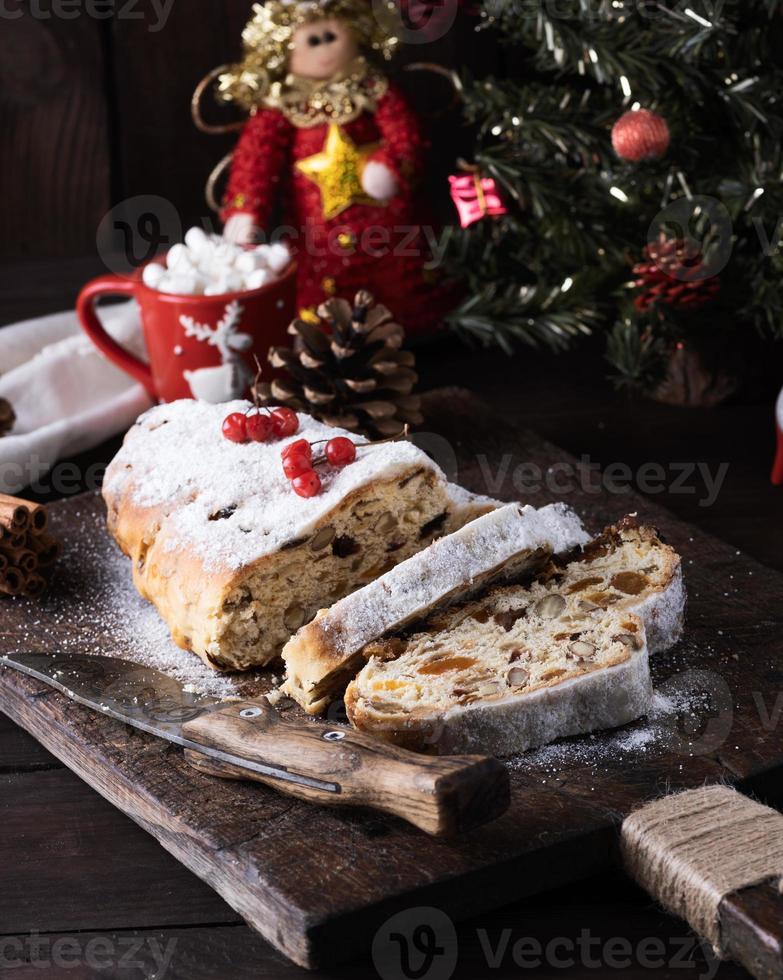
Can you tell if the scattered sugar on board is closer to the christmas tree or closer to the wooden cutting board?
the wooden cutting board

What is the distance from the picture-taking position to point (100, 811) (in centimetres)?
202

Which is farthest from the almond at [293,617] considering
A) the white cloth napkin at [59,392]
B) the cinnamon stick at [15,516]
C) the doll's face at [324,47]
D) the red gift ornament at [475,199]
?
the doll's face at [324,47]

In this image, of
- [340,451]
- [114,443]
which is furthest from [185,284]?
[340,451]

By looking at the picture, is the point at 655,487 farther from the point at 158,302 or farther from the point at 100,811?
the point at 100,811

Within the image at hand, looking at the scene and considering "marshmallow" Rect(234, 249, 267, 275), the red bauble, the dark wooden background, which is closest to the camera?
the dark wooden background

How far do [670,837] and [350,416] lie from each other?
1424mm

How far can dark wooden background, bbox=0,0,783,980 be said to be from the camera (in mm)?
1768

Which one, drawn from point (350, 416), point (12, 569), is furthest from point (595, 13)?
point (12, 569)

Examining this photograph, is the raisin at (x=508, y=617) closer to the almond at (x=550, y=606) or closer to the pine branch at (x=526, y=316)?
the almond at (x=550, y=606)

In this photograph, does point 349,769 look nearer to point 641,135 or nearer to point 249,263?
point 641,135

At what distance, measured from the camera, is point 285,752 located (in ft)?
5.89

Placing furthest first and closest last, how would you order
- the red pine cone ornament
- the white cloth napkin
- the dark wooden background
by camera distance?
1. the white cloth napkin
2. the red pine cone ornament
3. the dark wooden background

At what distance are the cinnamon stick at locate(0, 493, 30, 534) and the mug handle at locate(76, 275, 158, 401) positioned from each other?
0.77 m

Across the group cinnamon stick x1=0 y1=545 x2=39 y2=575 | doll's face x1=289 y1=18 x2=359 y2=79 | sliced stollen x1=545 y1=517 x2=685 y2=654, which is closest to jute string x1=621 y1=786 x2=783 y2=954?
sliced stollen x1=545 y1=517 x2=685 y2=654
